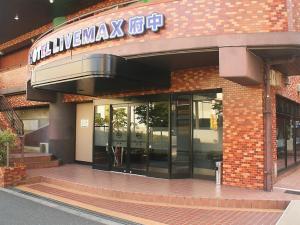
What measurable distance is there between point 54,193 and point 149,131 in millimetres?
4020

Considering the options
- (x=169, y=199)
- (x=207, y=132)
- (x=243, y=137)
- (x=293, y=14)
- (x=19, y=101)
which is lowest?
(x=169, y=199)

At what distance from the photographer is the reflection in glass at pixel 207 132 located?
472 inches

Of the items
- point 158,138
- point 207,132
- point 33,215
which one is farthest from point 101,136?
point 33,215

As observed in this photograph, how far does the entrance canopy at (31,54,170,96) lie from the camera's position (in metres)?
10.4

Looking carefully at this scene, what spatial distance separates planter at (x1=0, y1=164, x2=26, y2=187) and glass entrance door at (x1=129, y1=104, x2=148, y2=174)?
391 centimetres

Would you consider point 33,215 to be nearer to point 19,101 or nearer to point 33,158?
point 33,158

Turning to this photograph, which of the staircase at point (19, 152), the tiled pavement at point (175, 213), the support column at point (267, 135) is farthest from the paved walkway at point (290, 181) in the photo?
the staircase at point (19, 152)

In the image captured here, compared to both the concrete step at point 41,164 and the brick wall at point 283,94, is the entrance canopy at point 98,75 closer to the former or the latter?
the brick wall at point 283,94

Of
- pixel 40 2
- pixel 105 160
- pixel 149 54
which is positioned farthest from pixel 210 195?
pixel 40 2

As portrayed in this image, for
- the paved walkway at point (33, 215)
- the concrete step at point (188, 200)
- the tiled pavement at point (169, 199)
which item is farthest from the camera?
the concrete step at point (188, 200)

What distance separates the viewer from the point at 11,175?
478 inches

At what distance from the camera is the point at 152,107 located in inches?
523

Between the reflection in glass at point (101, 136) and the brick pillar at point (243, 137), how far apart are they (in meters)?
5.63

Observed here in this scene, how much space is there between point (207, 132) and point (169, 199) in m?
3.35
